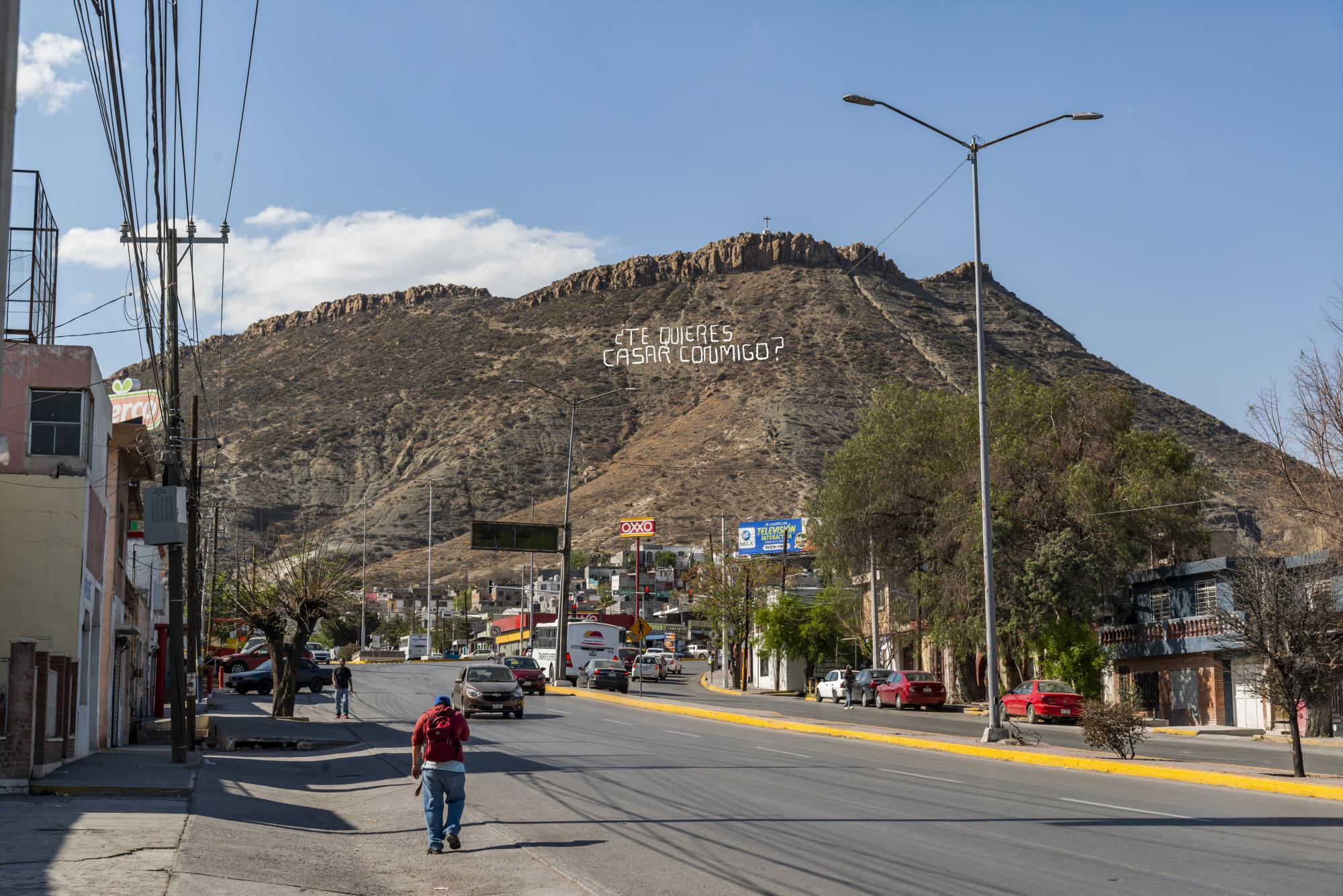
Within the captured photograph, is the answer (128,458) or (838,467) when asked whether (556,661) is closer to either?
(838,467)

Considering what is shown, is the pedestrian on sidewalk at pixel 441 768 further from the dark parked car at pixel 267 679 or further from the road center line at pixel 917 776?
the dark parked car at pixel 267 679

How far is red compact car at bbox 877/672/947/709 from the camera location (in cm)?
4741

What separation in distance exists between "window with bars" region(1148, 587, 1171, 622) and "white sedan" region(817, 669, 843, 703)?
14273mm

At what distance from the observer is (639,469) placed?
123438 mm

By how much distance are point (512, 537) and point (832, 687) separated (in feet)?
79.9

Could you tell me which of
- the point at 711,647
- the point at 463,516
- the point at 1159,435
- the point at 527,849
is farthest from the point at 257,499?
the point at 527,849

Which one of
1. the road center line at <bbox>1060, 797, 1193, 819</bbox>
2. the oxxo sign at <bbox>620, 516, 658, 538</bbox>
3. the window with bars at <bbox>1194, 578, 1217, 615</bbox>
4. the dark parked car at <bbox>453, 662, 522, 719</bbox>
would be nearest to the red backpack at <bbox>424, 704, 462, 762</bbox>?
the road center line at <bbox>1060, 797, 1193, 819</bbox>

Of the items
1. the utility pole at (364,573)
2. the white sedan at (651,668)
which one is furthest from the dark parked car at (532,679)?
the utility pole at (364,573)

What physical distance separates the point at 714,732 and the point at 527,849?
18.9 meters

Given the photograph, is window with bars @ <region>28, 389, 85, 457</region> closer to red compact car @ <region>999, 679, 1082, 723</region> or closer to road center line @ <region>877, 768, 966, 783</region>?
road center line @ <region>877, 768, 966, 783</region>

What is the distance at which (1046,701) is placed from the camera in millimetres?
38812

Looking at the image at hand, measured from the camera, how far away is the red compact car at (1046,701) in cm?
3872

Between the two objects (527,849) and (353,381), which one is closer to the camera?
(527,849)

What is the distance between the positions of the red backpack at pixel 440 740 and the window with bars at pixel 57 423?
43.4 feet
